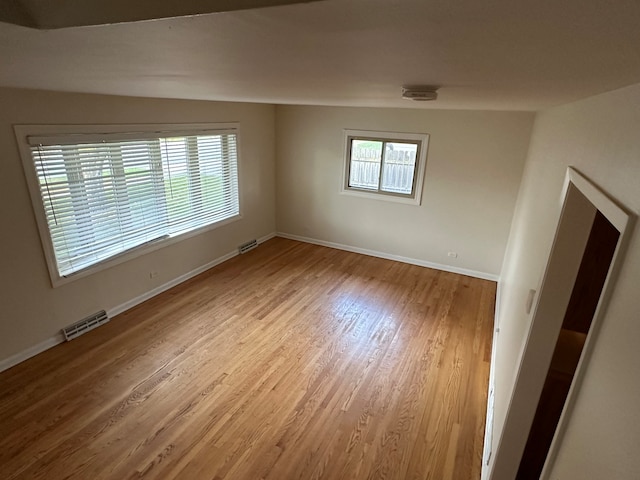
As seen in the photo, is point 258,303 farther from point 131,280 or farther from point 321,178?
point 321,178

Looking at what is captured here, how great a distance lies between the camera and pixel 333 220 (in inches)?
217

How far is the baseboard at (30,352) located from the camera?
2.79 metres

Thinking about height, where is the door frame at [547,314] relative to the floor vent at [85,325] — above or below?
above

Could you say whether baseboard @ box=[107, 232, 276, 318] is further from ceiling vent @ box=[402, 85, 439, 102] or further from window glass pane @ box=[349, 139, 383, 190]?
ceiling vent @ box=[402, 85, 439, 102]

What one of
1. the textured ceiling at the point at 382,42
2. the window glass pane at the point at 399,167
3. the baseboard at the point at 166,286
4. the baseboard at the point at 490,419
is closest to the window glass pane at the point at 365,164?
the window glass pane at the point at 399,167

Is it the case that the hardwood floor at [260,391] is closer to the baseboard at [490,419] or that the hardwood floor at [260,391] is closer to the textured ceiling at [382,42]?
the baseboard at [490,419]

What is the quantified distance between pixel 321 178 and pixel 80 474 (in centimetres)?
433

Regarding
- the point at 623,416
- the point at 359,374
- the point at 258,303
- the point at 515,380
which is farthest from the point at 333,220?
the point at 623,416

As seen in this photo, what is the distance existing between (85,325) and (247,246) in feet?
8.00

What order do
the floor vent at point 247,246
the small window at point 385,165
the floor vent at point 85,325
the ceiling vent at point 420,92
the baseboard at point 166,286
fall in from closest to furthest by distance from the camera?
the ceiling vent at point 420,92, the floor vent at point 85,325, the baseboard at point 166,286, the small window at point 385,165, the floor vent at point 247,246

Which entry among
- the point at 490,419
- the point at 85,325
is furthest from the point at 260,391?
the point at 85,325

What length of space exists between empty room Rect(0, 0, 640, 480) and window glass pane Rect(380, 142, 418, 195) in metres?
0.03

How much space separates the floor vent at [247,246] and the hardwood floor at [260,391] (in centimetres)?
111

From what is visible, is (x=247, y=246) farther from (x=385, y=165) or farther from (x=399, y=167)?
(x=399, y=167)
